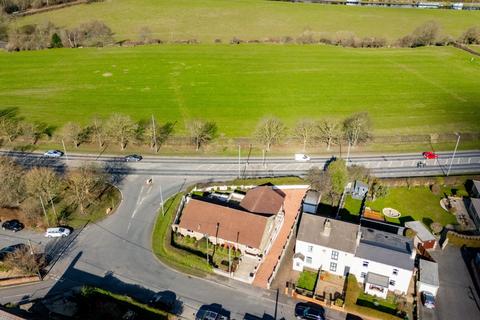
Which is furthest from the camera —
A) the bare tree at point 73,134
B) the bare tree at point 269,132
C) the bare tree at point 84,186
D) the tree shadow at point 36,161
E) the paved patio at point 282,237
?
the bare tree at point 73,134

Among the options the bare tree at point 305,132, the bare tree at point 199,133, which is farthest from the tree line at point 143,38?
the bare tree at point 305,132

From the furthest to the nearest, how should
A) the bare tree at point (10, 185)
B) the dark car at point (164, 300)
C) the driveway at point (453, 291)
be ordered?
the bare tree at point (10, 185) < the driveway at point (453, 291) < the dark car at point (164, 300)

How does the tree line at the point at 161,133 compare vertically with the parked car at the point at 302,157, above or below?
above

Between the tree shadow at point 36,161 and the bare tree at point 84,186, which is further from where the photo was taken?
the tree shadow at point 36,161

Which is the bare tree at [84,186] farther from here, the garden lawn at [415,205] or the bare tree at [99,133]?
the garden lawn at [415,205]

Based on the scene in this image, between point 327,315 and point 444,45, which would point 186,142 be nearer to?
point 327,315

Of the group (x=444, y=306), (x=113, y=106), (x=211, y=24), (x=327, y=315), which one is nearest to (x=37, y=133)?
(x=113, y=106)
